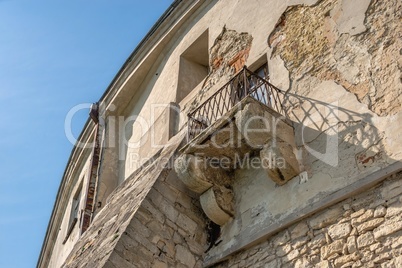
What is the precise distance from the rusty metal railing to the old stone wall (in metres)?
1.67

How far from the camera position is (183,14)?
33.4ft

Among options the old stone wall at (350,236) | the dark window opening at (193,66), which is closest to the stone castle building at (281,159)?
the old stone wall at (350,236)

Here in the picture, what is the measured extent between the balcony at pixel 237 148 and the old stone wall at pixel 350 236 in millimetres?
725

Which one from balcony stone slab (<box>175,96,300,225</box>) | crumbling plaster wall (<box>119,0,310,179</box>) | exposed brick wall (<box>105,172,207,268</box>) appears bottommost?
exposed brick wall (<box>105,172,207,268</box>)

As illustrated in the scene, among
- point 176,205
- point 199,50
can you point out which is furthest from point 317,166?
point 199,50

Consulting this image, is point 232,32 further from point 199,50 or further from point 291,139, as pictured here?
point 291,139

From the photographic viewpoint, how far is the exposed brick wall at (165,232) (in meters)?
6.21

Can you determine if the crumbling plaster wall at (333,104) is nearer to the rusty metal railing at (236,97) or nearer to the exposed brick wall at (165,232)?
the rusty metal railing at (236,97)

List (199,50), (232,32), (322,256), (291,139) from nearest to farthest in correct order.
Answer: (322,256) < (291,139) < (232,32) < (199,50)

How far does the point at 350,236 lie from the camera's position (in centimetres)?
525

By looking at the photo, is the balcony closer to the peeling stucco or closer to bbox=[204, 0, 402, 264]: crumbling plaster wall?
bbox=[204, 0, 402, 264]: crumbling plaster wall

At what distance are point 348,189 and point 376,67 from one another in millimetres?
1446

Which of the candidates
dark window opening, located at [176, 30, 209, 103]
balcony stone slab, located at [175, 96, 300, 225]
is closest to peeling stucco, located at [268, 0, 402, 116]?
balcony stone slab, located at [175, 96, 300, 225]

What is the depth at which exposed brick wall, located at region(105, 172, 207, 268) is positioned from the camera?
6.21 meters
